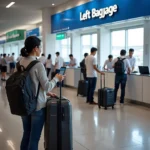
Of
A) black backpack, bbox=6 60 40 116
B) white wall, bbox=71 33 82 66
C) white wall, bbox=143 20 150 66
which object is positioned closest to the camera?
black backpack, bbox=6 60 40 116

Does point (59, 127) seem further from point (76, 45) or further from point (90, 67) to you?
point (76, 45)

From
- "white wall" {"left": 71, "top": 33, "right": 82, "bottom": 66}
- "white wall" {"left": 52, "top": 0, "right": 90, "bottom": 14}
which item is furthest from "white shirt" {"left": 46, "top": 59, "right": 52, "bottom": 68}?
"white wall" {"left": 52, "top": 0, "right": 90, "bottom": 14}

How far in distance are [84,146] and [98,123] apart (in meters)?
1.36

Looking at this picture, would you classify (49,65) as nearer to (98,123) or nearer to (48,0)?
(48,0)

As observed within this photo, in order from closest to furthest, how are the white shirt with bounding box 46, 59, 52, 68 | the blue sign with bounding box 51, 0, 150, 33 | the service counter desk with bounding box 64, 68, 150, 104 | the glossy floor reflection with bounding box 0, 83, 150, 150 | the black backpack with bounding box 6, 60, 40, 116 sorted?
the black backpack with bounding box 6, 60, 40, 116
the glossy floor reflection with bounding box 0, 83, 150, 150
the service counter desk with bounding box 64, 68, 150, 104
the blue sign with bounding box 51, 0, 150, 33
the white shirt with bounding box 46, 59, 52, 68

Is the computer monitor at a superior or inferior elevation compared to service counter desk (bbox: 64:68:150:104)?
superior

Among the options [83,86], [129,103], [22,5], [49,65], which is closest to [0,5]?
[22,5]

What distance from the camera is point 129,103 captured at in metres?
7.40

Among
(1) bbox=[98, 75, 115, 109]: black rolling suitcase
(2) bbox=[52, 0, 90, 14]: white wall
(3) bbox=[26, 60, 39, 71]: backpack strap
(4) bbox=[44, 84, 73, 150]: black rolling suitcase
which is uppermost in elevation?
(2) bbox=[52, 0, 90, 14]: white wall

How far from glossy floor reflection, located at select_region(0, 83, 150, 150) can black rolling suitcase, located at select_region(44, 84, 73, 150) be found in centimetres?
104

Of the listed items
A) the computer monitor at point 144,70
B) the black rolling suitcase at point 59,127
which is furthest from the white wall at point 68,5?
the black rolling suitcase at point 59,127

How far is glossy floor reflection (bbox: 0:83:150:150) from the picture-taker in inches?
155

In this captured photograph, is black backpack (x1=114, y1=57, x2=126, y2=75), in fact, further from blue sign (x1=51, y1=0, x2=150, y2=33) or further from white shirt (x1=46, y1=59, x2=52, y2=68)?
white shirt (x1=46, y1=59, x2=52, y2=68)

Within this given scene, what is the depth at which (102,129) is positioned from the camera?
4738 mm
